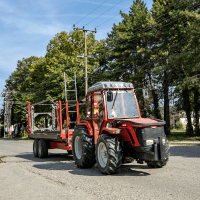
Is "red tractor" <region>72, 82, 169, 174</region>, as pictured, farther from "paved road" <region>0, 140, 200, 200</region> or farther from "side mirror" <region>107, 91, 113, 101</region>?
"paved road" <region>0, 140, 200, 200</region>

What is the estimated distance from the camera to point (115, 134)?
28.0 feet

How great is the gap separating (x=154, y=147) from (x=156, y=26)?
24.0 m

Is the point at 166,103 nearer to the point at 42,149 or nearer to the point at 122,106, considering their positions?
the point at 42,149

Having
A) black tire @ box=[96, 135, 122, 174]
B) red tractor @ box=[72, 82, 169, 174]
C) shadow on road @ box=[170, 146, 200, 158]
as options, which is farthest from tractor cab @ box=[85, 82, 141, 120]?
shadow on road @ box=[170, 146, 200, 158]

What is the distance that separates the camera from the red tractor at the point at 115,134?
7.81m

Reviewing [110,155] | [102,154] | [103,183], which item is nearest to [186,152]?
[102,154]

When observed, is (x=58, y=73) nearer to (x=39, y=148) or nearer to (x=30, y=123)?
(x=30, y=123)

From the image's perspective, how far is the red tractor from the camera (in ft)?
25.6

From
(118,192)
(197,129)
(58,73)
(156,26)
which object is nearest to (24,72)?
(58,73)

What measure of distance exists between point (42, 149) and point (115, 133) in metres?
6.63

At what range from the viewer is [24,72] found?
55844mm

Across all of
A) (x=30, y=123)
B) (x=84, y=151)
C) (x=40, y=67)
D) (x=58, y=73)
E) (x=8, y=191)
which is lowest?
(x=8, y=191)

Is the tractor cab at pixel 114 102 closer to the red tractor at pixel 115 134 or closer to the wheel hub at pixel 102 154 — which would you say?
the red tractor at pixel 115 134

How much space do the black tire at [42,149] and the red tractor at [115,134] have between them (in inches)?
151
